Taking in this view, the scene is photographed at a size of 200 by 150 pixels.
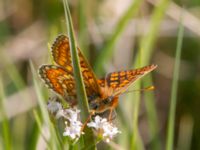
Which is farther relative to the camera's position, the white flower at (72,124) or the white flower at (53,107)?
the white flower at (53,107)

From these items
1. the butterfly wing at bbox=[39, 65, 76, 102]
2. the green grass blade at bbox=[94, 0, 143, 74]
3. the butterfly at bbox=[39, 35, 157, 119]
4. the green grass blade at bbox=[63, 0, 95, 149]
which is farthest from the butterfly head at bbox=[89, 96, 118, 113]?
the green grass blade at bbox=[94, 0, 143, 74]

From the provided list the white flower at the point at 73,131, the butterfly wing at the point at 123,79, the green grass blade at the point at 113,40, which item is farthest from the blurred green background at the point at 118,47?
the white flower at the point at 73,131

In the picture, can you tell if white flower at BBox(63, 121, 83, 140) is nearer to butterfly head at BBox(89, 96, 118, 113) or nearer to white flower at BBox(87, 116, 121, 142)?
white flower at BBox(87, 116, 121, 142)

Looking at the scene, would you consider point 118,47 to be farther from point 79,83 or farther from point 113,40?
point 79,83

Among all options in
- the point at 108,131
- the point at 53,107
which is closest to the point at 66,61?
the point at 53,107

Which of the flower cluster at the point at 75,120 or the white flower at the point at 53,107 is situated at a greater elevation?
the white flower at the point at 53,107

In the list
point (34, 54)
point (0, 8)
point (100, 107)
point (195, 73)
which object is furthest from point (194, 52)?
point (100, 107)

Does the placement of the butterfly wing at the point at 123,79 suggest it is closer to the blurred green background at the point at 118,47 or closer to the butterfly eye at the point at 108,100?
the butterfly eye at the point at 108,100
